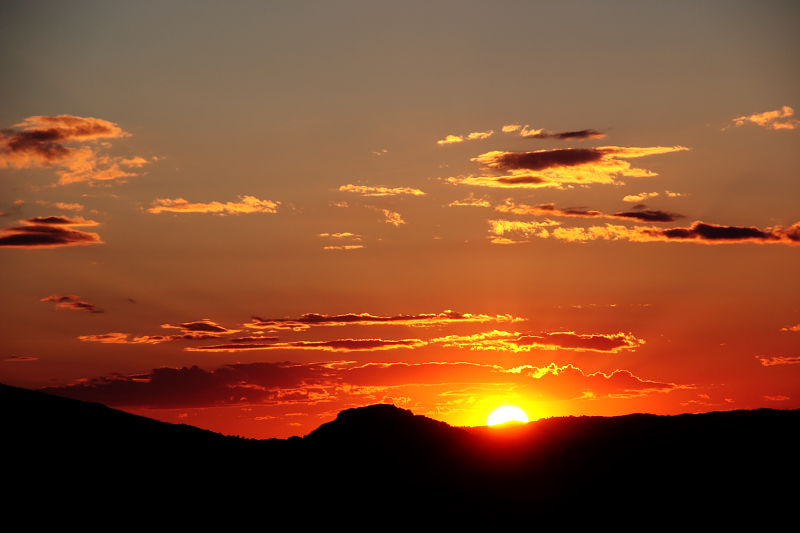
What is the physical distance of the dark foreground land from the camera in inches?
3681

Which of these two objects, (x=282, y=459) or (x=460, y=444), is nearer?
(x=282, y=459)

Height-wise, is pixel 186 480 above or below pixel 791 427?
below

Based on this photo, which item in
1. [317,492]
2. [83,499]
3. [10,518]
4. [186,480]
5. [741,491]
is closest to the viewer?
[10,518]

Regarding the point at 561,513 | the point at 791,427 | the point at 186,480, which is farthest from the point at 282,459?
the point at 791,427

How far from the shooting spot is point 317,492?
104188 millimetres

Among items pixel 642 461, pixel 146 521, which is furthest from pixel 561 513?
pixel 146 521

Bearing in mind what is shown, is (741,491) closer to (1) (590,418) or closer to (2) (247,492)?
(1) (590,418)

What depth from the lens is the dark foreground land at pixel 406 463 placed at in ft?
307

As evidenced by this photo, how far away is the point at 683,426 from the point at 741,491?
15486 mm

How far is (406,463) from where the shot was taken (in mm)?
115125

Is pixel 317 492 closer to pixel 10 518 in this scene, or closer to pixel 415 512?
pixel 415 512

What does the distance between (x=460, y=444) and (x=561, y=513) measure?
19.7 m

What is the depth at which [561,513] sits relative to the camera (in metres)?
106

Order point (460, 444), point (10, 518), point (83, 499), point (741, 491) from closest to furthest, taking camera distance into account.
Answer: point (10, 518), point (83, 499), point (741, 491), point (460, 444)
